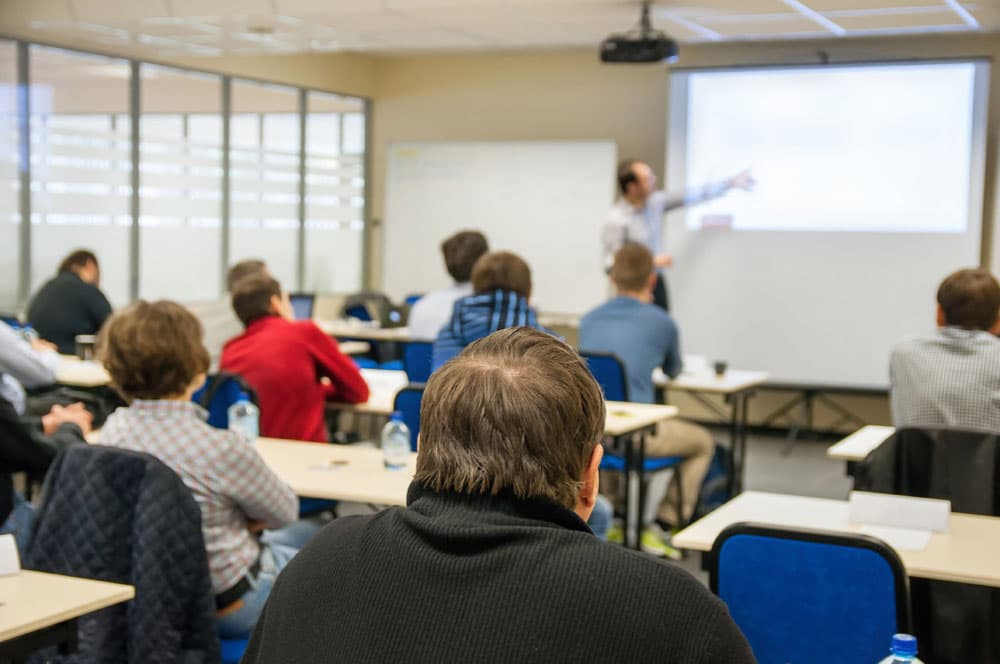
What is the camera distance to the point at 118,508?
256 cm

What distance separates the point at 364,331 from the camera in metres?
8.27

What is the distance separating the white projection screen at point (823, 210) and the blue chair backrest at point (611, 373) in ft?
11.4

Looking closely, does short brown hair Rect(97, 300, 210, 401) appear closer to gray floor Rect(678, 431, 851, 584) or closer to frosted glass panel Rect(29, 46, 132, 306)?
gray floor Rect(678, 431, 851, 584)

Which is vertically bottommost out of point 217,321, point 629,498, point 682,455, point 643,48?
point 629,498

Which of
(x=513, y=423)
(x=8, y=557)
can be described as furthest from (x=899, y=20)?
(x=513, y=423)

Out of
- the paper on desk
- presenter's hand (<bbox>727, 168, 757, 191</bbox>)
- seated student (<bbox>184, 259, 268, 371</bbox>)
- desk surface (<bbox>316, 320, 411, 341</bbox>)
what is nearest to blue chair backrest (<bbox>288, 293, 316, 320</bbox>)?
desk surface (<bbox>316, 320, 411, 341</bbox>)

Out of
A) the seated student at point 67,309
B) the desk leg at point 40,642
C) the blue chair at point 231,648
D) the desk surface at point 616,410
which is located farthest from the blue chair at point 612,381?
the seated student at point 67,309

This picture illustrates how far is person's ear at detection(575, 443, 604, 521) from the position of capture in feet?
4.41

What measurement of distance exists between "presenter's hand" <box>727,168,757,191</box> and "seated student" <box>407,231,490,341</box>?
3069 mm

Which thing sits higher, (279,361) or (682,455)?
(279,361)

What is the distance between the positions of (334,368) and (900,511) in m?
2.38

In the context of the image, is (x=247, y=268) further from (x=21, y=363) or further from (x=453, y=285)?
(x=21, y=363)

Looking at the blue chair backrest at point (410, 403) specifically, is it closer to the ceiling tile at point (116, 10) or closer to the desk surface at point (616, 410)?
the desk surface at point (616, 410)

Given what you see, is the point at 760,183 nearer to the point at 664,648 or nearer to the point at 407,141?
the point at 407,141
